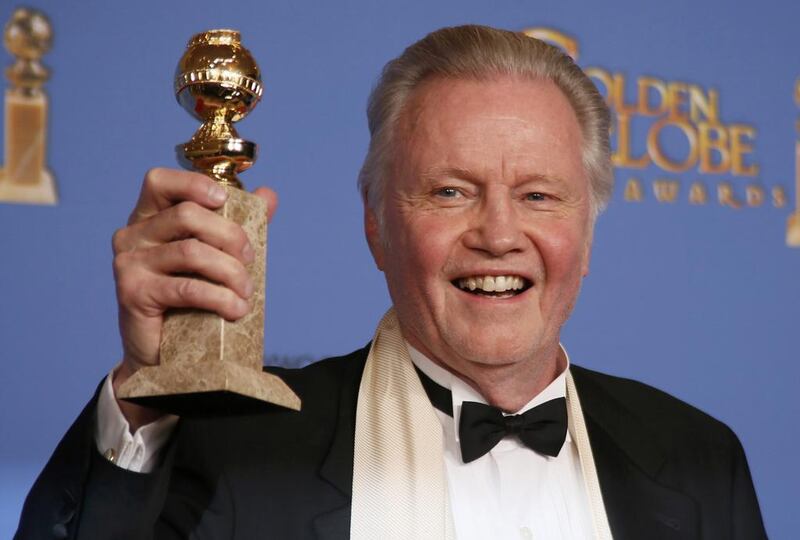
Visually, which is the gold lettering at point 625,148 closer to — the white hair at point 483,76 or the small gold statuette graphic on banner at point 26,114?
the white hair at point 483,76

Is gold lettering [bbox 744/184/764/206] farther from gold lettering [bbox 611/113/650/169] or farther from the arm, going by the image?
the arm

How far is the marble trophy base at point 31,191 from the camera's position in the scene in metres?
2.56

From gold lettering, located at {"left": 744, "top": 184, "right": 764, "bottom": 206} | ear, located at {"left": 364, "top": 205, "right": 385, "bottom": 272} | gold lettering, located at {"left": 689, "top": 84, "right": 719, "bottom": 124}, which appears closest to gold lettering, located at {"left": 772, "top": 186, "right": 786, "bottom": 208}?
gold lettering, located at {"left": 744, "top": 184, "right": 764, "bottom": 206}

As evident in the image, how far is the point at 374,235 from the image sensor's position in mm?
2076

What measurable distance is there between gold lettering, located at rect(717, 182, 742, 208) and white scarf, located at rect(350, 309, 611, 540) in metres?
1.46

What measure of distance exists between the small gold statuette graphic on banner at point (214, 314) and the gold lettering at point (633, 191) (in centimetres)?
193

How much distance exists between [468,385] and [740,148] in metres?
1.70

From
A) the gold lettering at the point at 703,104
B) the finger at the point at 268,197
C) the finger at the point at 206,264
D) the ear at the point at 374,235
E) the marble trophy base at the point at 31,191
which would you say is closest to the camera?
the finger at the point at 206,264

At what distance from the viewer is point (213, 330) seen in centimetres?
131

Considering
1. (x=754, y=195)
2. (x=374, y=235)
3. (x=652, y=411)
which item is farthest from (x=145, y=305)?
(x=754, y=195)

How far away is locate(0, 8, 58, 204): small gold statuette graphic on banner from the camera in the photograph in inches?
101

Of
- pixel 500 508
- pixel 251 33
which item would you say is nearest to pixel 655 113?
pixel 251 33

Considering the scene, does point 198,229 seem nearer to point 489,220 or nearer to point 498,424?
point 489,220

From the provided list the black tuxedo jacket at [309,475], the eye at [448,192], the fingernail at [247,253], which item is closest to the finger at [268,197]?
the fingernail at [247,253]
